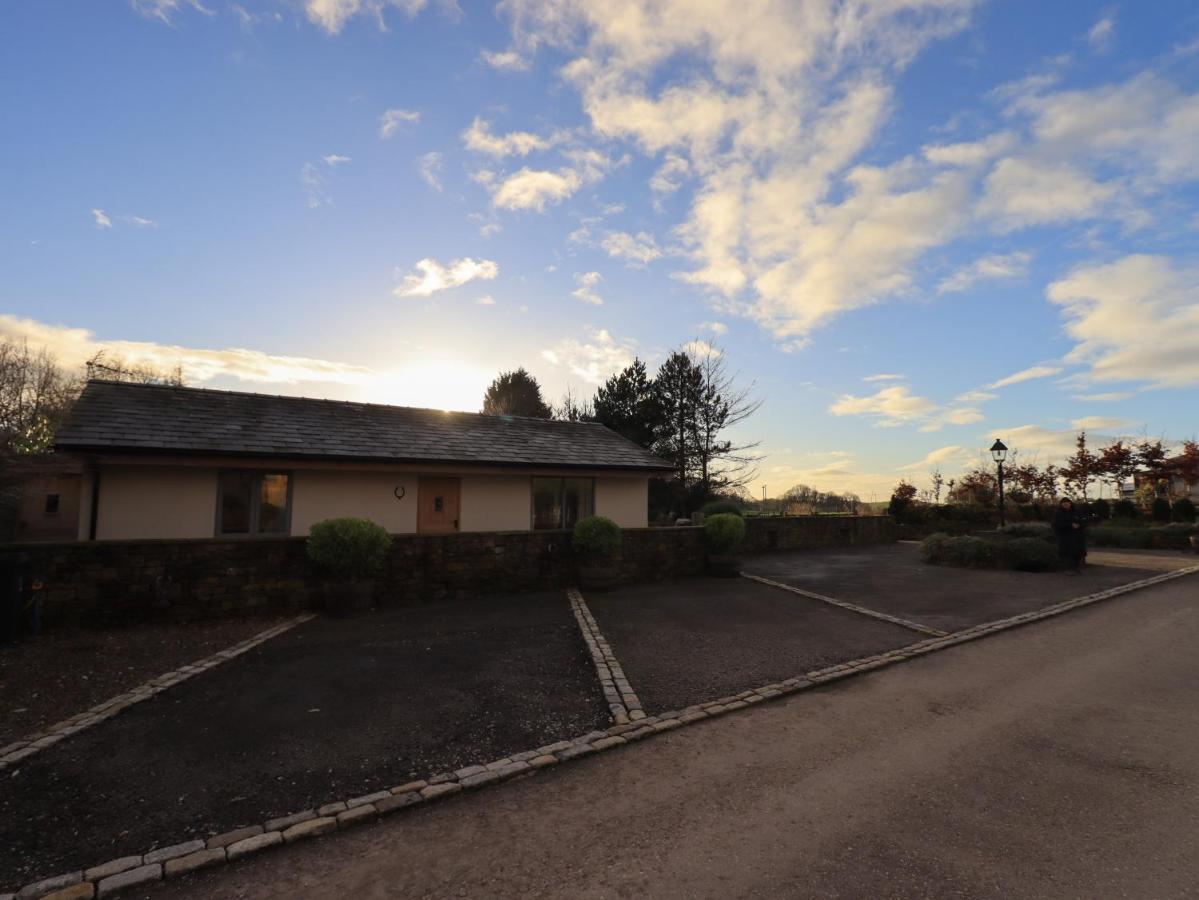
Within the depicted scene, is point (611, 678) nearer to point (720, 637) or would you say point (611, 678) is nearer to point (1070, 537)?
point (720, 637)

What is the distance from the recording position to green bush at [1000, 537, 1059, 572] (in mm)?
14461

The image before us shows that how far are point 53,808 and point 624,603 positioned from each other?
26.8 ft

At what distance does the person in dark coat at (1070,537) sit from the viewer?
1414 cm

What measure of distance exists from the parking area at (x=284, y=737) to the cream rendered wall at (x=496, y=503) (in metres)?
6.73

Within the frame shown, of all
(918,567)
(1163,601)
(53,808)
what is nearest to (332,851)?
(53,808)

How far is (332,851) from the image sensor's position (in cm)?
340

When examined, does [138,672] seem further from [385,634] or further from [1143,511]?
[1143,511]

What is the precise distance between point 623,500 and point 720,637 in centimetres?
885

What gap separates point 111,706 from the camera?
561cm

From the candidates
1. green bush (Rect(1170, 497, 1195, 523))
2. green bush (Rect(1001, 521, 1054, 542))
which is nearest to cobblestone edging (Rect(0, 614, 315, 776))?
green bush (Rect(1001, 521, 1054, 542))

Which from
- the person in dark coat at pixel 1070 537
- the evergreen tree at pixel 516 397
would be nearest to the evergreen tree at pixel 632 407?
the evergreen tree at pixel 516 397

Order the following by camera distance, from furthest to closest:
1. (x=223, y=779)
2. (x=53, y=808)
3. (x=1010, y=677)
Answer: (x=1010, y=677) → (x=223, y=779) → (x=53, y=808)

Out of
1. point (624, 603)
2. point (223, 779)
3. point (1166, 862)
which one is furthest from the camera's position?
point (624, 603)

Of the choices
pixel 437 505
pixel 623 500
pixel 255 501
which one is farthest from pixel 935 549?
pixel 255 501
